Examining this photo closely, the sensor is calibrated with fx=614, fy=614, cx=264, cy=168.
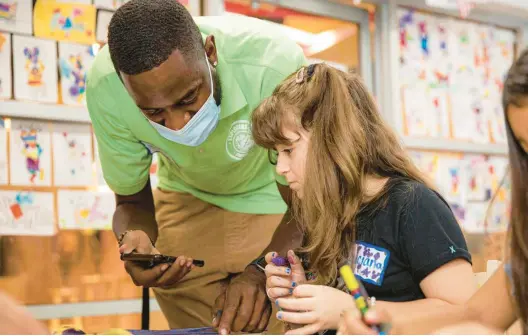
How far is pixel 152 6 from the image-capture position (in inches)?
57.8

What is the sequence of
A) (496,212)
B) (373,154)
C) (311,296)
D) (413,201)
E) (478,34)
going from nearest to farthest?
(311,296)
(413,201)
(373,154)
(496,212)
(478,34)

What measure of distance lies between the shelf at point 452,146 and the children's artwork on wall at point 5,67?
1.91 m

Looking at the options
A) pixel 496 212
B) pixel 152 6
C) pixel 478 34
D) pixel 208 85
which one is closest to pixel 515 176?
pixel 208 85

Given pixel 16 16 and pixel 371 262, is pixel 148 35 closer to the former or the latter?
pixel 371 262

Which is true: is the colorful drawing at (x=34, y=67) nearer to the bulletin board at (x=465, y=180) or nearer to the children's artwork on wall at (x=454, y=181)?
the bulletin board at (x=465, y=180)

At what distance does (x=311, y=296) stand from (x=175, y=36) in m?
0.69

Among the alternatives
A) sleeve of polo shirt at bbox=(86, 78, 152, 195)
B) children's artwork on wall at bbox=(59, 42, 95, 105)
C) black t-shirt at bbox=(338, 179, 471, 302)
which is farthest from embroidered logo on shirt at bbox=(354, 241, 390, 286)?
children's artwork on wall at bbox=(59, 42, 95, 105)

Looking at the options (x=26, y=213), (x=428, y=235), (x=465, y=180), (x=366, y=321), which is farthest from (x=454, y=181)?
(x=366, y=321)

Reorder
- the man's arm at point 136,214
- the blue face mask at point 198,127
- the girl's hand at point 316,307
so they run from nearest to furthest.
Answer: the girl's hand at point 316,307 < the blue face mask at point 198,127 < the man's arm at point 136,214

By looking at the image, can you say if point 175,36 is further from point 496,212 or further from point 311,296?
point 496,212

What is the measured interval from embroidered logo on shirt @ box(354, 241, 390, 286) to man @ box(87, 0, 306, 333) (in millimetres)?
300

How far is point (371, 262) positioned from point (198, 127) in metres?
0.57

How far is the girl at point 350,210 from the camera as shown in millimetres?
1152

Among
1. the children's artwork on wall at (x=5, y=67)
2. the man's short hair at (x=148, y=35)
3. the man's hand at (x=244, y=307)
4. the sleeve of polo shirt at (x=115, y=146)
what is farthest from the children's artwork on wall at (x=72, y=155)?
the man's hand at (x=244, y=307)
